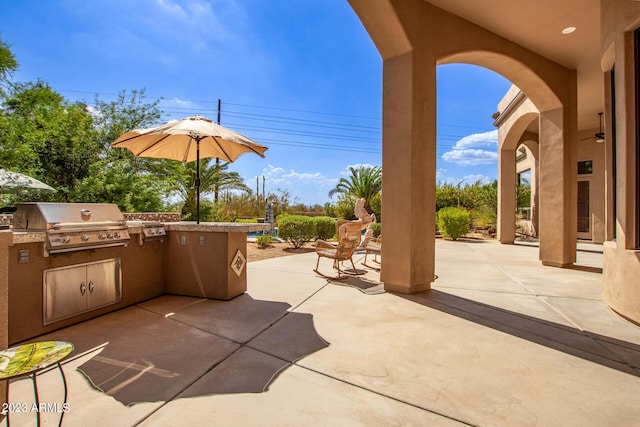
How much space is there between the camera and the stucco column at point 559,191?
678cm

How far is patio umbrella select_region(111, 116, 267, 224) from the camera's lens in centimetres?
401

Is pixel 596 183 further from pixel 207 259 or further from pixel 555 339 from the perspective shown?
pixel 207 259

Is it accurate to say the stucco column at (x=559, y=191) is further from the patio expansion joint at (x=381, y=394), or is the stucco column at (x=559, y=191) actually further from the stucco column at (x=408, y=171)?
the patio expansion joint at (x=381, y=394)

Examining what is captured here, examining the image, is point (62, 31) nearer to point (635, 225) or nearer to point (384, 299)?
point (384, 299)

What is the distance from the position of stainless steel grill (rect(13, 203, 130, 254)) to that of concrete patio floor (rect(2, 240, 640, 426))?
0.91 meters

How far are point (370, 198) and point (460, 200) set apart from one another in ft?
19.1

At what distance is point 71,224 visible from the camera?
124 inches

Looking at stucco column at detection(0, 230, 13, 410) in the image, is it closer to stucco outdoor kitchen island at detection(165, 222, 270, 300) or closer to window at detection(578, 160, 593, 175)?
stucco outdoor kitchen island at detection(165, 222, 270, 300)

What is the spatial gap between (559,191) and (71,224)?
29.5ft

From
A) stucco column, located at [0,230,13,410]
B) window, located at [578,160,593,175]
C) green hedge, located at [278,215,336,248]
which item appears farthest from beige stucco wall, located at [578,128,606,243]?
stucco column, located at [0,230,13,410]

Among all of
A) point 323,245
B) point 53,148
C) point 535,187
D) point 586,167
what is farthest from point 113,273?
point 586,167

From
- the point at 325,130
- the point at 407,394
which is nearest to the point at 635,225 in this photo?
the point at 407,394

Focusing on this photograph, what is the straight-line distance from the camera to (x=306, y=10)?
9.31 meters

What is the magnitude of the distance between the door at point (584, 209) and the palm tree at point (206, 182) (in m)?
15.3
